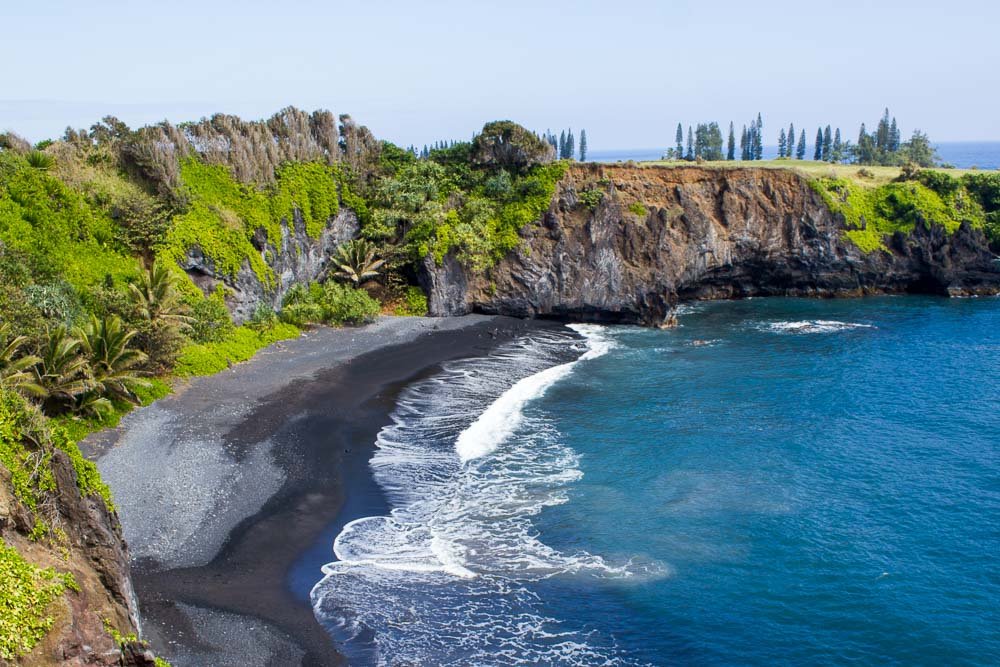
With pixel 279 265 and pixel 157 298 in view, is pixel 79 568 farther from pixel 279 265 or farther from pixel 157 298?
pixel 279 265

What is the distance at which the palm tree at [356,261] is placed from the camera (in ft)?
148

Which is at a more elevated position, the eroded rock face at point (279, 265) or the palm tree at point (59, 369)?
the eroded rock face at point (279, 265)

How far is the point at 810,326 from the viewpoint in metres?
46.8

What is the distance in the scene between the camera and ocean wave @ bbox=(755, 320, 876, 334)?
149 feet

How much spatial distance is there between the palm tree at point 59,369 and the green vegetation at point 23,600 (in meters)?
12.8

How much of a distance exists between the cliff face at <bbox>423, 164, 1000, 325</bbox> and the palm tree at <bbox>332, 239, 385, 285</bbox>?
349 centimetres

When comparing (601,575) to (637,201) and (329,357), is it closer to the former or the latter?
(329,357)

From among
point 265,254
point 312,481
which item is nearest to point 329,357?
point 265,254

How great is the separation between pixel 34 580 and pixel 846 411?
2970 cm

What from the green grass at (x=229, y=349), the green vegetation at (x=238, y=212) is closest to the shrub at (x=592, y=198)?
the green vegetation at (x=238, y=212)

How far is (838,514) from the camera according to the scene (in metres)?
22.2

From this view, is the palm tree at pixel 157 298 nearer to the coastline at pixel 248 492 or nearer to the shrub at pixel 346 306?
the coastline at pixel 248 492

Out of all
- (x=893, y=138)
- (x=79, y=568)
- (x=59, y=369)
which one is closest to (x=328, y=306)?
(x=59, y=369)

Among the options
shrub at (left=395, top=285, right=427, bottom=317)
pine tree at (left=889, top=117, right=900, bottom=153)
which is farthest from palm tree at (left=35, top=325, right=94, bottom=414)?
pine tree at (left=889, top=117, right=900, bottom=153)
